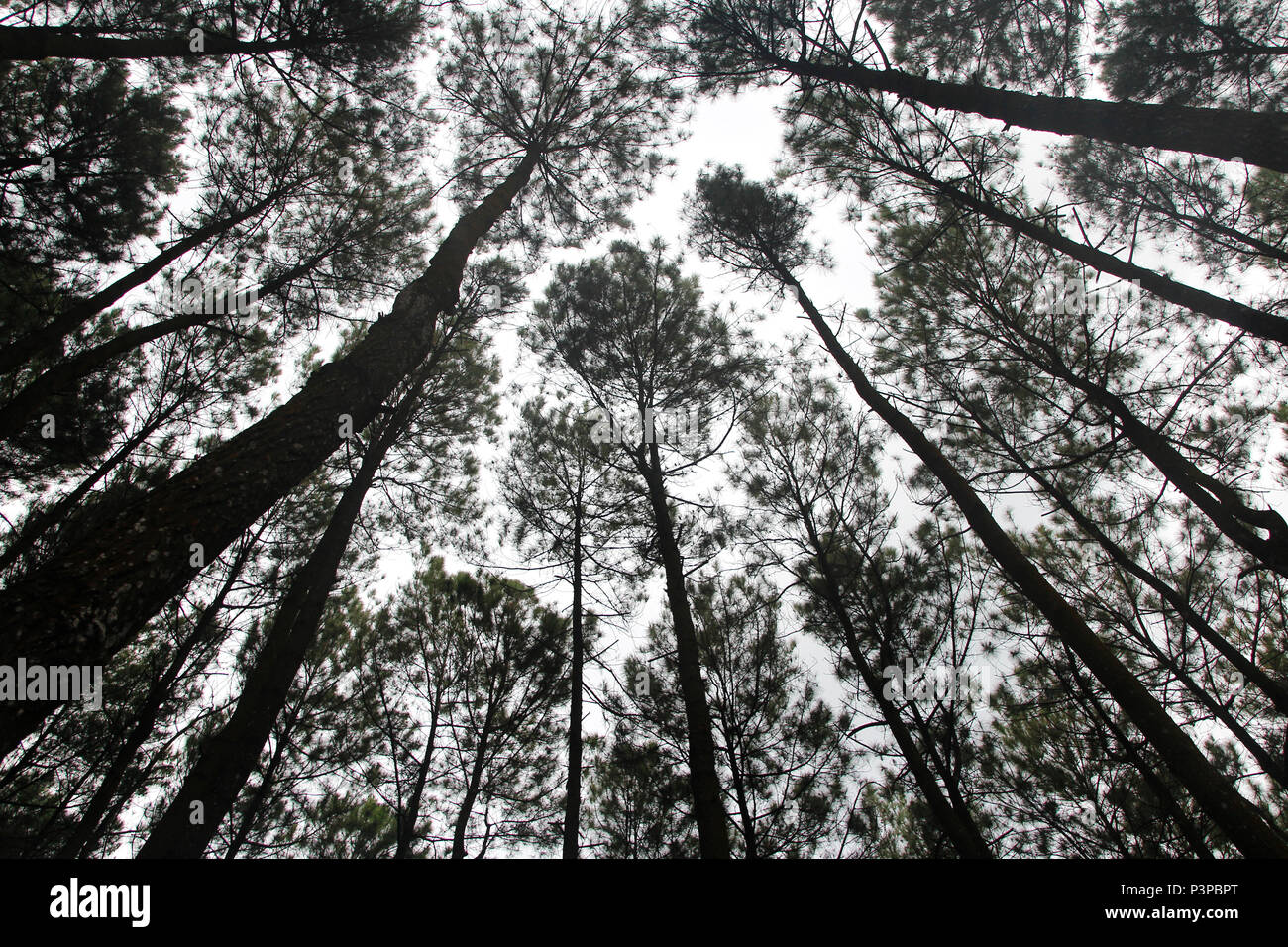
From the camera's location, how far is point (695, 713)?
4.29m

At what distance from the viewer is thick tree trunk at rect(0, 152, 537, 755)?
4.69 ft

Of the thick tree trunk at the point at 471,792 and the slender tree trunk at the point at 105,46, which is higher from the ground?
the slender tree trunk at the point at 105,46

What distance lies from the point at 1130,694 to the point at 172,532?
15.8 feet

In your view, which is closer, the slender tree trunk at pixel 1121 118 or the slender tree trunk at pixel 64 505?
the slender tree trunk at pixel 1121 118

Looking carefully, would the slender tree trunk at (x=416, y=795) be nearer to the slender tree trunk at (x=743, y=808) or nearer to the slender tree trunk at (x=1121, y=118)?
the slender tree trunk at (x=743, y=808)

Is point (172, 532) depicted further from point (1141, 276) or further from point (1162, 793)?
point (1162, 793)

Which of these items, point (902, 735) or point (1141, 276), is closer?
point (1141, 276)

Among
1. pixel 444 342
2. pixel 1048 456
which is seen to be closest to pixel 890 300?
pixel 1048 456

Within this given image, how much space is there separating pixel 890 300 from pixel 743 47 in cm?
390

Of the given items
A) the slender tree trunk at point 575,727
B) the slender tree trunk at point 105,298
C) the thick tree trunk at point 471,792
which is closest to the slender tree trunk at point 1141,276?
the slender tree trunk at point 575,727

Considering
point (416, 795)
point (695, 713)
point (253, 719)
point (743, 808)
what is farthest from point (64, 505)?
point (743, 808)

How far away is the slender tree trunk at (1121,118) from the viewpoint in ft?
10.3

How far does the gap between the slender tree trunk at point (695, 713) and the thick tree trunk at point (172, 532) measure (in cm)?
314

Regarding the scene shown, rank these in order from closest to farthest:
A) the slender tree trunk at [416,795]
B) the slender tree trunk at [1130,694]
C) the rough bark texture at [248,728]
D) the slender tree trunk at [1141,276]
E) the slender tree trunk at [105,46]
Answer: the slender tree trunk at [1130,694] → the rough bark texture at [248,728] → the slender tree trunk at [105,46] → the slender tree trunk at [1141,276] → the slender tree trunk at [416,795]
